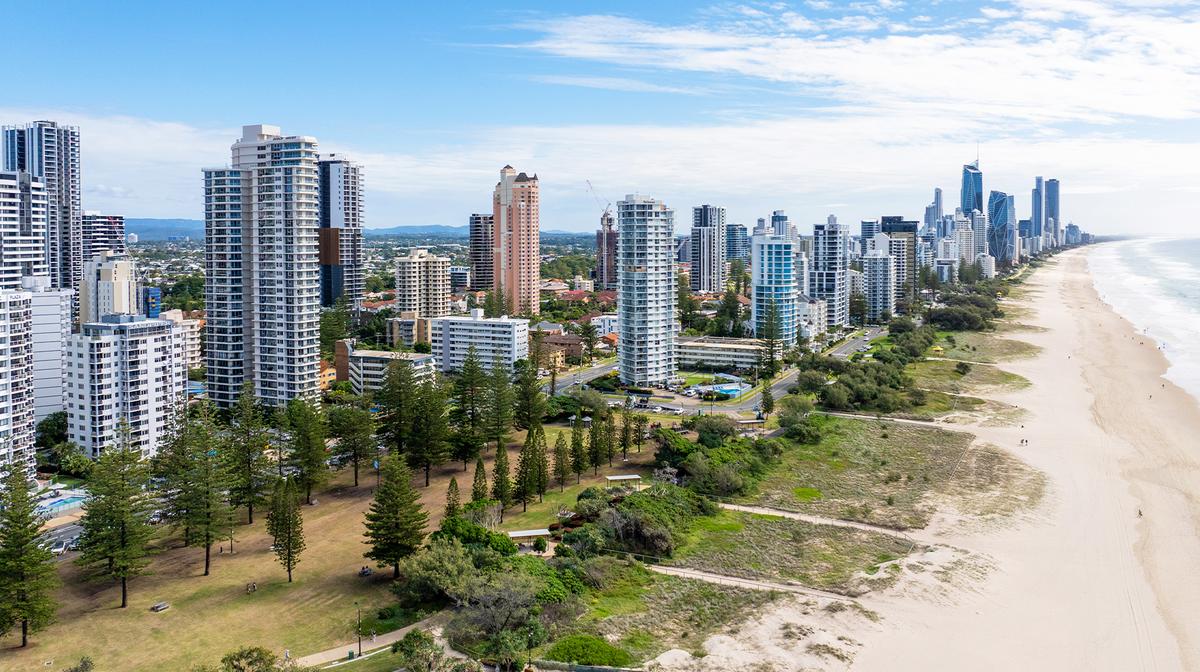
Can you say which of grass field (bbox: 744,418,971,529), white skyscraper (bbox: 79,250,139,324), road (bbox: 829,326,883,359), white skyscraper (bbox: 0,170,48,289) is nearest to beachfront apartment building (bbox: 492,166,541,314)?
road (bbox: 829,326,883,359)

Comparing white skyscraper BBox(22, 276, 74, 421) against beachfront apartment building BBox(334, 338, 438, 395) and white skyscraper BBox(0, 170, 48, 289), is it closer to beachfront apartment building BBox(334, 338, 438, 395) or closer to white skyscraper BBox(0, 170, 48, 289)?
white skyscraper BBox(0, 170, 48, 289)

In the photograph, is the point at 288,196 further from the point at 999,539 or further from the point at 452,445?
the point at 999,539

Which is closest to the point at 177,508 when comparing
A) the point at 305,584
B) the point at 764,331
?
the point at 305,584

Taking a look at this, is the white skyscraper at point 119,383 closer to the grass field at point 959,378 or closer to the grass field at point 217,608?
the grass field at point 217,608

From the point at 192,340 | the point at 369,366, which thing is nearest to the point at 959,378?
the point at 369,366

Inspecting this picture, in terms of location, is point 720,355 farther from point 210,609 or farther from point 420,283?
point 210,609
